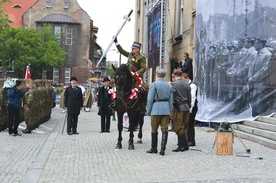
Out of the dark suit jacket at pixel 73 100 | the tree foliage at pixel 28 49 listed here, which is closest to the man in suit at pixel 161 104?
the dark suit jacket at pixel 73 100

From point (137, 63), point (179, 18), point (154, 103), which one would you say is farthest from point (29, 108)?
point (179, 18)

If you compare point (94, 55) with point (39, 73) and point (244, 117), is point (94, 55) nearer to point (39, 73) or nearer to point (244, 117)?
point (39, 73)

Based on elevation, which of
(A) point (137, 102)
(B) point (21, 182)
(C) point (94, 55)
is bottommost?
(B) point (21, 182)

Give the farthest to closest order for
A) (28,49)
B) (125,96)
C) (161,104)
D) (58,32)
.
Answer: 1. (58,32)
2. (28,49)
3. (125,96)
4. (161,104)

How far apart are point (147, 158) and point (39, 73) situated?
57.8m

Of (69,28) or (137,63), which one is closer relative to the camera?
(137,63)

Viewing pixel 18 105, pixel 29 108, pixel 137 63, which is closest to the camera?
pixel 137 63

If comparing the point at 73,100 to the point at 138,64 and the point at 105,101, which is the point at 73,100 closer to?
the point at 105,101

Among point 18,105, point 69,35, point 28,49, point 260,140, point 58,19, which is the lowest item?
point 260,140

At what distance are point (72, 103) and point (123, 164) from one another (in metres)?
6.37

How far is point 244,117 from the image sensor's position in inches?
580

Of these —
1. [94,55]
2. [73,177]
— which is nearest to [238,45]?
[73,177]

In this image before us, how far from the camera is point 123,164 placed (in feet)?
28.6

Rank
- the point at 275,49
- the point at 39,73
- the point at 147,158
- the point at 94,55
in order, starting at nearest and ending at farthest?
the point at 147,158 → the point at 275,49 → the point at 39,73 → the point at 94,55
